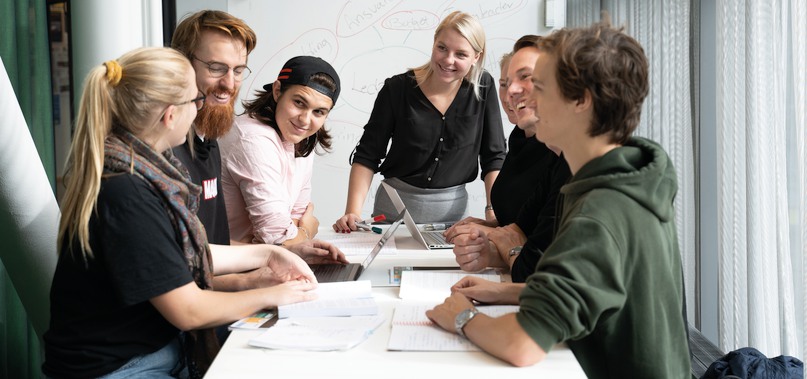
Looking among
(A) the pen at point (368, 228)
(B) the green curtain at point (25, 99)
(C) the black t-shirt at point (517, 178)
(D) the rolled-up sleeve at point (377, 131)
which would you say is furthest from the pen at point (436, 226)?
(B) the green curtain at point (25, 99)

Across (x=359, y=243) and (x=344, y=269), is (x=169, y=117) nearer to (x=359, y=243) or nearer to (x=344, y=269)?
(x=344, y=269)

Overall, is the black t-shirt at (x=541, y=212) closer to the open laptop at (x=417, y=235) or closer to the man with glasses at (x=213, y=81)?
the open laptop at (x=417, y=235)

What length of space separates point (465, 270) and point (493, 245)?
105mm

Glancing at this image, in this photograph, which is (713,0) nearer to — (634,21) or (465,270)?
(634,21)

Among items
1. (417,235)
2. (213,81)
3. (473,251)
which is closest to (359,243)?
(417,235)

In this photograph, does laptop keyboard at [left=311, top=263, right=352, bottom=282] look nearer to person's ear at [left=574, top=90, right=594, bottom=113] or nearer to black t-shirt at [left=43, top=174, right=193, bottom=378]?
black t-shirt at [left=43, top=174, right=193, bottom=378]

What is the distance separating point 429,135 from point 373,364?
186cm

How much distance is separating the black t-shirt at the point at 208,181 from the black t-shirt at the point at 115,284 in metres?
0.57

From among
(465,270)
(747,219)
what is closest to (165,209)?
(465,270)

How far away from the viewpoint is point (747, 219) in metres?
2.56

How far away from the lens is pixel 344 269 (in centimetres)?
187

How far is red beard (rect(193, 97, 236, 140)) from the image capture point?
6.70ft

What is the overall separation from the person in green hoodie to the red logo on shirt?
92cm

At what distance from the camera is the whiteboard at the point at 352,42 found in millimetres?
3934
